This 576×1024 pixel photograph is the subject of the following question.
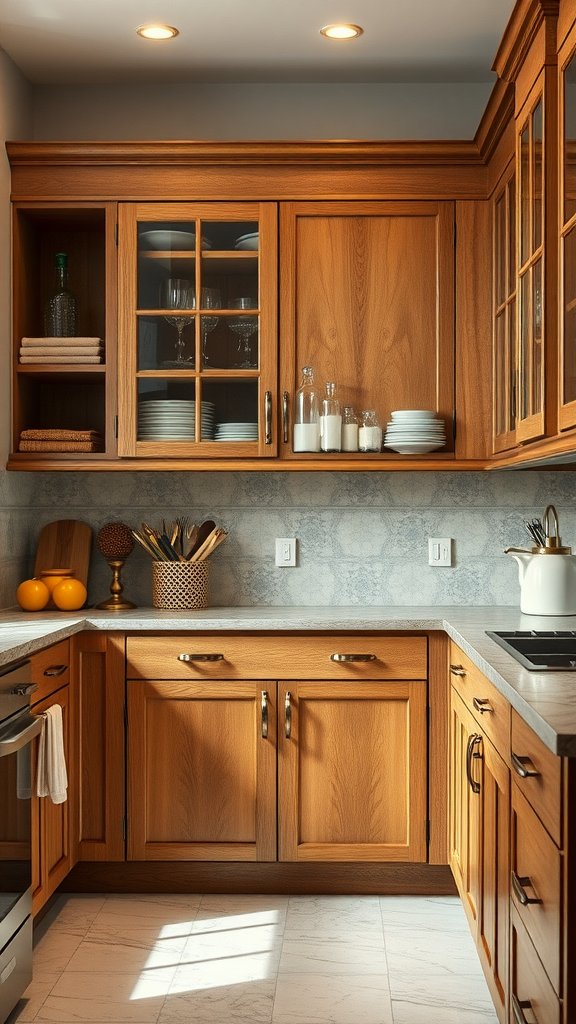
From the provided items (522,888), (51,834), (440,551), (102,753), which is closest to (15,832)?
(51,834)

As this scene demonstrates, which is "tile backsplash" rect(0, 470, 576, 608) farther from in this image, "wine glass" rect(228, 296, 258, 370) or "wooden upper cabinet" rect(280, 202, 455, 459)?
"wine glass" rect(228, 296, 258, 370)

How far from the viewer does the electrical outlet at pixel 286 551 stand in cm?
346

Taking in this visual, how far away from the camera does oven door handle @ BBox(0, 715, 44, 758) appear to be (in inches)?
83.4

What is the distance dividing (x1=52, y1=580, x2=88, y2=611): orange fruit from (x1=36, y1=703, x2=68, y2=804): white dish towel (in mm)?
660

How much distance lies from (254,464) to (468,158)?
122cm

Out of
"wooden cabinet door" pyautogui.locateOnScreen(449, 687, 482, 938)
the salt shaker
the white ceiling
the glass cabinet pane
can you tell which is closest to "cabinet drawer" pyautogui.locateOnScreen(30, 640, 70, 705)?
the salt shaker

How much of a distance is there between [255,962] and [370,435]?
1592 millimetres

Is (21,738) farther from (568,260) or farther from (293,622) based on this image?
(568,260)

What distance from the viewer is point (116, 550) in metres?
3.29

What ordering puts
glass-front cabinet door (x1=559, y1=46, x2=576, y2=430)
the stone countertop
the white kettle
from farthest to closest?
1. the white kettle
2. the stone countertop
3. glass-front cabinet door (x1=559, y1=46, x2=576, y2=430)

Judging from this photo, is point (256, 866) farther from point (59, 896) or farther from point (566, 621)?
point (566, 621)

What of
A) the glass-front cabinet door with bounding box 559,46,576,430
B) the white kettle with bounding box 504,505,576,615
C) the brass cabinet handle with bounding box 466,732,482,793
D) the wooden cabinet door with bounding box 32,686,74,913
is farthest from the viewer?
the white kettle with bounding box 504,505,576,615

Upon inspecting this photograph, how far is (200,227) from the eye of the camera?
3.19 m

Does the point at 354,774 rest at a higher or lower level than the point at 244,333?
lower
